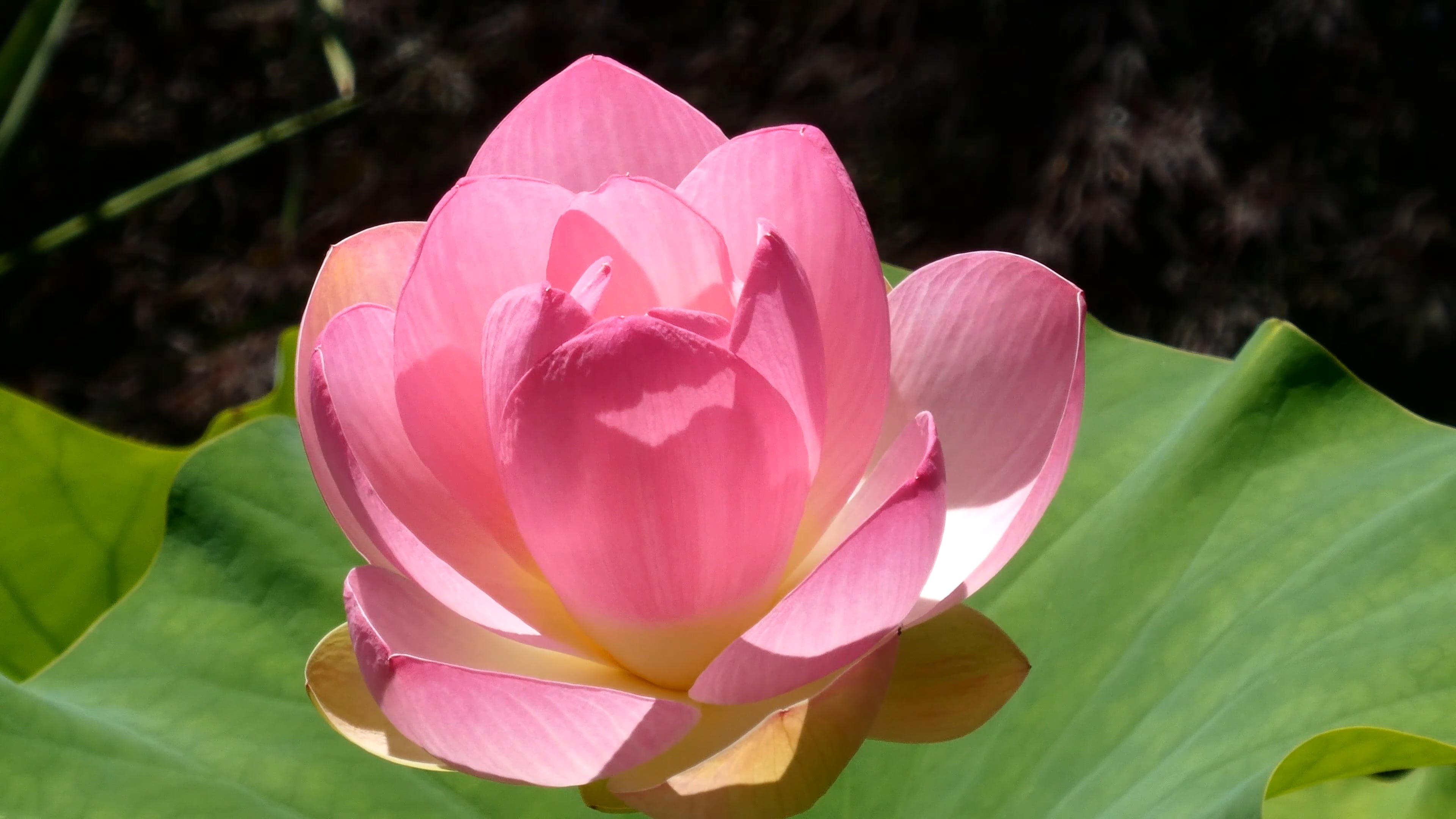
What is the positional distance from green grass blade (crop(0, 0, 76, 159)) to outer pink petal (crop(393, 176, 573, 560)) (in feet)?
2.38

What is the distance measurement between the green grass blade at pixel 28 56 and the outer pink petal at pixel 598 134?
0.68 meters

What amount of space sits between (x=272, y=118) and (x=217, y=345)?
472mm

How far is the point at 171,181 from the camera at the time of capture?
980 mm

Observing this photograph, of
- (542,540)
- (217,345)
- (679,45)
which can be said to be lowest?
(217,345)

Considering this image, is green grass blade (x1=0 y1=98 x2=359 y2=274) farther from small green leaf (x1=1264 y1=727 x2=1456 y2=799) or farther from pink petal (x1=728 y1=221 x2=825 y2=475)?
small green leaf (x1=1264 y1=727 x2=1456 y2=799)

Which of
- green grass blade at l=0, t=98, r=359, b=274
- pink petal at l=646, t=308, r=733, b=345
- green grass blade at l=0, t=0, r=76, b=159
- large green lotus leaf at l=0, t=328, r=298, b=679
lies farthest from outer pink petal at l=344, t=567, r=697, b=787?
green grass blade at l=0, t=0, r=76, b=159

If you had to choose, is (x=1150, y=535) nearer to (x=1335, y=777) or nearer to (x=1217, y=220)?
→ (x=1335, y=777)

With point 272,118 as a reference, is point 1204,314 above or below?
below

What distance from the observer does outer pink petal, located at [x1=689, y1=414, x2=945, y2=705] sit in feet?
0.96

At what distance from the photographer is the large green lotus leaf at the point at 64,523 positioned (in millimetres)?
779

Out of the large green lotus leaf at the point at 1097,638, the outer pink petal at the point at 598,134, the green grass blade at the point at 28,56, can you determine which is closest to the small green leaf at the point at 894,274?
the large green lotus leaf at the point at 1097,638

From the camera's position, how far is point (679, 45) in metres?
2.04

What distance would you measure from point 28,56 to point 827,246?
827 millimetres

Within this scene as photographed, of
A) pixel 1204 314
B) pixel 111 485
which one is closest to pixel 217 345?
→ pixel 111 485
